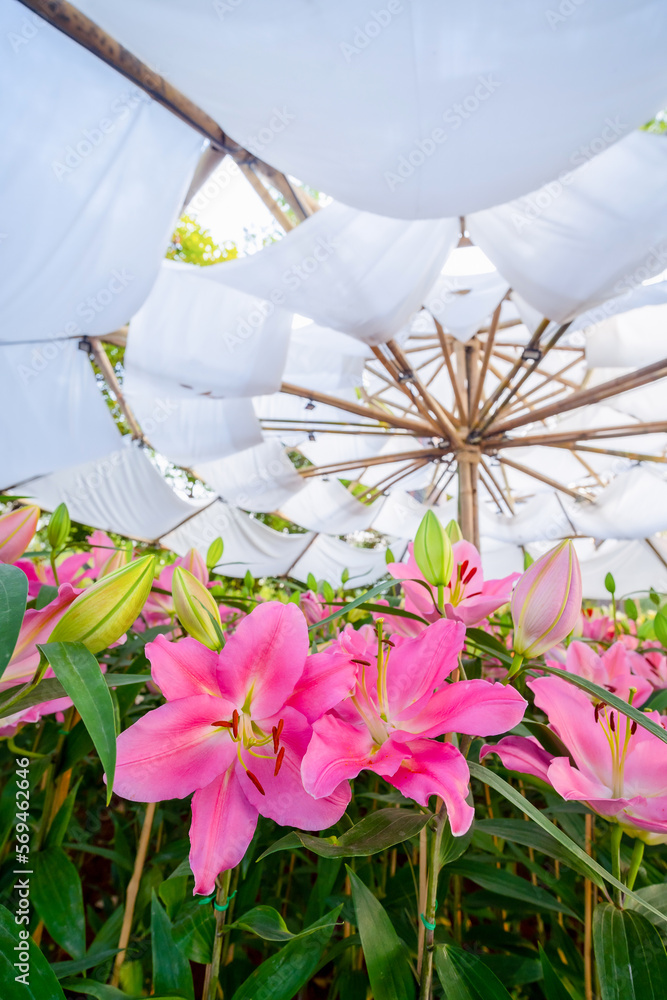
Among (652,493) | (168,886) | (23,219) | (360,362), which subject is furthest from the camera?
(652,493)

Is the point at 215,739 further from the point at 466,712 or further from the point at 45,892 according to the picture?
the point at 45,892

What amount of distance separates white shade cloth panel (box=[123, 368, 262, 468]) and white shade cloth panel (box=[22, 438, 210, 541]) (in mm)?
388

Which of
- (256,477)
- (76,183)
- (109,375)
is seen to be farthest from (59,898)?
(256,477)

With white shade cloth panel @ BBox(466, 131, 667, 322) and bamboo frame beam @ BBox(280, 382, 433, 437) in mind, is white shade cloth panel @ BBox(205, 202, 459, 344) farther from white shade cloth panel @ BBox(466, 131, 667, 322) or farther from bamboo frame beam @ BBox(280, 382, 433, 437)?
bamboo frame beam @ BBox(280, 382, 433, 437)

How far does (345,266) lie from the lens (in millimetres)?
1587

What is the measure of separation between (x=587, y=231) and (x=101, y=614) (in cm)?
159

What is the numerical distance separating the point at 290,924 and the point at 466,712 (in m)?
0.34

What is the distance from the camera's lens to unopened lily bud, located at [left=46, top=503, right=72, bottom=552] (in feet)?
1.48

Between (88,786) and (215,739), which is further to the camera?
(88,786)

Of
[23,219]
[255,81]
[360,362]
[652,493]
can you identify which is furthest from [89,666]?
[652,493]

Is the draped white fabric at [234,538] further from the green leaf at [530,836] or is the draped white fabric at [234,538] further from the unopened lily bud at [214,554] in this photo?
the green leaf at [530,836]

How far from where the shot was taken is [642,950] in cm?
24

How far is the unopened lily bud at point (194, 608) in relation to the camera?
10.2 inches

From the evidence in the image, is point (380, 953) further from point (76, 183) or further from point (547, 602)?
point (76, 183)
